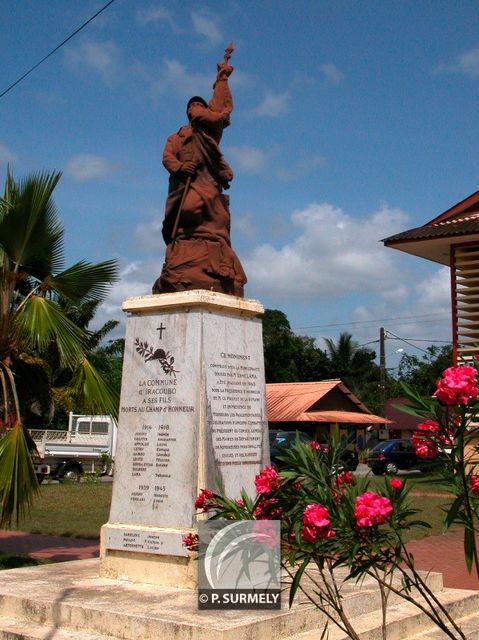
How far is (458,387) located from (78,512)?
14887 mm

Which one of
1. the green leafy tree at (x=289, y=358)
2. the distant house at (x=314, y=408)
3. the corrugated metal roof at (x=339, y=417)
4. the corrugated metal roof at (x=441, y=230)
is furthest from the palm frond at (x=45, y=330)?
the green leafy tree at (x=289, y=358)

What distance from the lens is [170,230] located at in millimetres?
8453

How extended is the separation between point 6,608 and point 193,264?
11.4 ft

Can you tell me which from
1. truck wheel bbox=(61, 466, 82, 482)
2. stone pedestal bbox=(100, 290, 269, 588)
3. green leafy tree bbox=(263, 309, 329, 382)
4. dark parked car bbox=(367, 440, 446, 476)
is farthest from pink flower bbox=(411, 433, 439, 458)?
green leafy tree bbox=(263, 309, 329, 382)

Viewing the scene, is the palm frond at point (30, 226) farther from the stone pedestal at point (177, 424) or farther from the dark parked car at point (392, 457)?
the dark parked car at point (392, 457)

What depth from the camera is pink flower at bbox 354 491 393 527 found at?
3283mm

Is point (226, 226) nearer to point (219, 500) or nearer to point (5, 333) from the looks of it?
point (5, 333)

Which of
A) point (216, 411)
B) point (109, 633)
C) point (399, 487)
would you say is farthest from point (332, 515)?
point (216, 411)

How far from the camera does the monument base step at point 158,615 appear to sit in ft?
18.7

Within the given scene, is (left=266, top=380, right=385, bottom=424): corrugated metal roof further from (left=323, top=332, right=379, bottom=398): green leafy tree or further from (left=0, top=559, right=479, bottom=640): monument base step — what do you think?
(left=0, top=559, right=479, bottom=640): monument base step

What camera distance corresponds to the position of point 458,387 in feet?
10.7

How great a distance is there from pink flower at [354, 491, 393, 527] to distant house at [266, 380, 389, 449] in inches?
1241

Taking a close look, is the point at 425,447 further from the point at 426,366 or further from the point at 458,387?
the point at 426,366

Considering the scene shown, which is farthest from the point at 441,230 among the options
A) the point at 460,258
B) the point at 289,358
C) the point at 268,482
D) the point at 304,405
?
the point at 289,358
